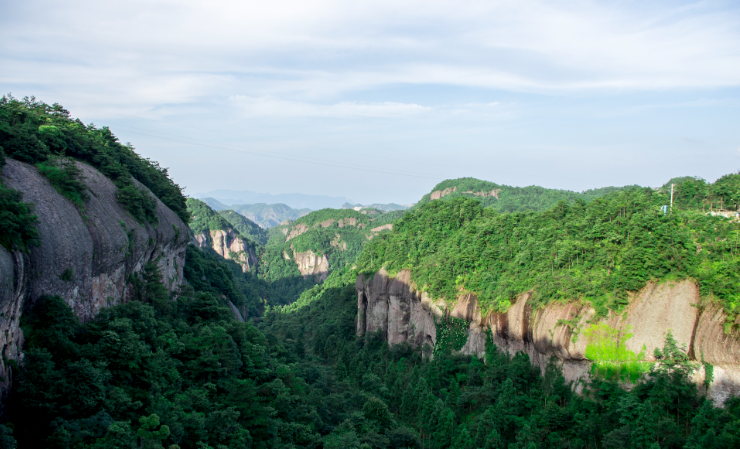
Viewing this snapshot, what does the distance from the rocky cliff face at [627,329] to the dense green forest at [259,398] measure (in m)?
0.91

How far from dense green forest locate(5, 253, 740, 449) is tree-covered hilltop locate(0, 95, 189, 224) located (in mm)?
5673

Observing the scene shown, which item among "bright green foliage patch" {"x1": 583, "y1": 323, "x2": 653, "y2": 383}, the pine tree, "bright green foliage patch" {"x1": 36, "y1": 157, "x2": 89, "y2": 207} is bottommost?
the pine tree

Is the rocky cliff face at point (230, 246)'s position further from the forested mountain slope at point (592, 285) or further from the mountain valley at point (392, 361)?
the forested mountain slope at point (592, 285)

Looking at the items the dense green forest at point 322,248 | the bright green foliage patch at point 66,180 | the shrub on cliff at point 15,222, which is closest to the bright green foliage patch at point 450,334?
the bright green foliage patch at point 66,180

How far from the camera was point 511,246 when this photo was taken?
46.5m

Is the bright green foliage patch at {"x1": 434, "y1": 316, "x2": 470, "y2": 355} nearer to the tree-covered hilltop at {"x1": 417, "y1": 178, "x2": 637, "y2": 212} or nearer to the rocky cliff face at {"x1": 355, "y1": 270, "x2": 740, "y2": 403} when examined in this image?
the rocky cliff face at {"x1": 355, "y1": 270, "x2": 740, "y2": 403}

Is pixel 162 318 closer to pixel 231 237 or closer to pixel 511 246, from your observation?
pixel 511 246

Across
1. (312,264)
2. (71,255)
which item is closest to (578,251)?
(71,255)

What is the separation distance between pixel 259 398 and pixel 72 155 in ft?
62.0

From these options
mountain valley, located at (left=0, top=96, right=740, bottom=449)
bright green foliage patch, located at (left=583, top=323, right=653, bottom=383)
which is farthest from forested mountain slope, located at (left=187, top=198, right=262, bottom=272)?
bright green foliage patch, located at (left=583, top=323, right=653, bottom=383)

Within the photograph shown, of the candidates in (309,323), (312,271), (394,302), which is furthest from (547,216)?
(312,271)

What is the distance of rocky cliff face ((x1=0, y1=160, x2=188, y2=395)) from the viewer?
19547 mm

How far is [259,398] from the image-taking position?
29.3 meters

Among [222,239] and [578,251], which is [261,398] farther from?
[222,239]
